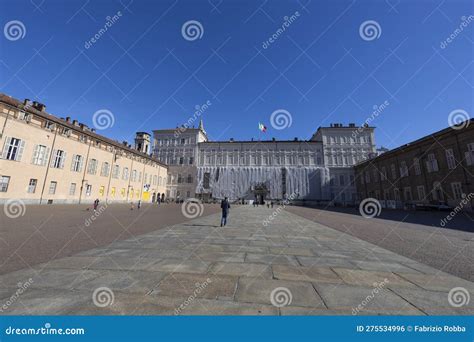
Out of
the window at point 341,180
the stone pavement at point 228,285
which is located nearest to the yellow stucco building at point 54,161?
the stone pavement at point 228,285

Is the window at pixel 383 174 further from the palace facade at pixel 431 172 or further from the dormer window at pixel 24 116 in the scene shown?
the dormer window at pixel 24 116

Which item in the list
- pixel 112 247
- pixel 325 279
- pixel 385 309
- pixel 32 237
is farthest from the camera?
pixel 32 237

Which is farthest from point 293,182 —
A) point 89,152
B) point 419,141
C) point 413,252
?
point 413,252

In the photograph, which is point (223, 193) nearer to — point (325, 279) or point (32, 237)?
point (32, 237)

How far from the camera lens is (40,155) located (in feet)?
73.8

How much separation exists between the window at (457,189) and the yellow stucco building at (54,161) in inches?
1734

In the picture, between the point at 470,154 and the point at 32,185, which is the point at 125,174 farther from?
the point at 470,154

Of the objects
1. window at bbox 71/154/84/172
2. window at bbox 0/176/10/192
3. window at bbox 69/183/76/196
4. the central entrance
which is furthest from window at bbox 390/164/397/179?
window at bbox 0/176/10/192

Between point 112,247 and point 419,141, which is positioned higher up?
point 419,141

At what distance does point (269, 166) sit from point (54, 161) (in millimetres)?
37891

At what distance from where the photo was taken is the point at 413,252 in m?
5.64

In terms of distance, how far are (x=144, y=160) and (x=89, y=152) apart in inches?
507

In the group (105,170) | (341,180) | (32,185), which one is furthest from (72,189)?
(341,180)

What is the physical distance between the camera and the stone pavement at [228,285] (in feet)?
8.13
